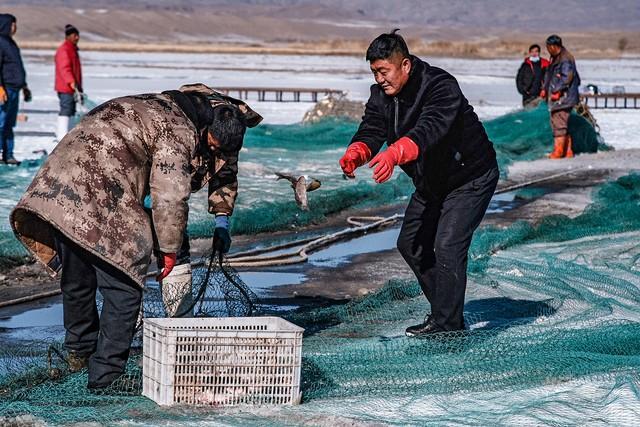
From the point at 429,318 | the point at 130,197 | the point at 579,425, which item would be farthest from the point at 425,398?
the point at 130,197

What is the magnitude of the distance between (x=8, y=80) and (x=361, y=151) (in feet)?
27.0

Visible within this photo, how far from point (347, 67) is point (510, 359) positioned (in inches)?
1833

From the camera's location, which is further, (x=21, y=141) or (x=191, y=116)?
(x=21, y=141)

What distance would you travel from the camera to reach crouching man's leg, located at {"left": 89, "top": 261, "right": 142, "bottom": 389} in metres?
5.23

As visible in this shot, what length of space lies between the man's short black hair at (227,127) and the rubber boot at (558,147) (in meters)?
11.5

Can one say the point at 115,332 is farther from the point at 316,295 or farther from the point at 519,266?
the point at 519,266

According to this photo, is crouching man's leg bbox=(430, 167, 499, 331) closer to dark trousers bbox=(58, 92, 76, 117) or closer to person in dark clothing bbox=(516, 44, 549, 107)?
dark trousers bbox=(58, 92, 76, 117)

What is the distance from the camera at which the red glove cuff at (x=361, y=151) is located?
591 cm

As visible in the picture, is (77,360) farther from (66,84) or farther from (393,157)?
(66,84)

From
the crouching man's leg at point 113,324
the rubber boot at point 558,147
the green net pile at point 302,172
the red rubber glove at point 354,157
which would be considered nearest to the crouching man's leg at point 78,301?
the crouching man's leg at point 113,324

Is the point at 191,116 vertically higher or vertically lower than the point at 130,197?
higher

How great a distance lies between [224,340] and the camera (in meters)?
4.88

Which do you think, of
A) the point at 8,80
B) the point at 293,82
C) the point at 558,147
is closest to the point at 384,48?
the point at 8,80

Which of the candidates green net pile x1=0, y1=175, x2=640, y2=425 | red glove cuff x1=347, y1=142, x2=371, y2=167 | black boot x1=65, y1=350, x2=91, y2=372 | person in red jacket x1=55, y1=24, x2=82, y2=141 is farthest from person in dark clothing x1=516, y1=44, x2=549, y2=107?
black boot x1=65, y1=350, x2=91, y2=372
